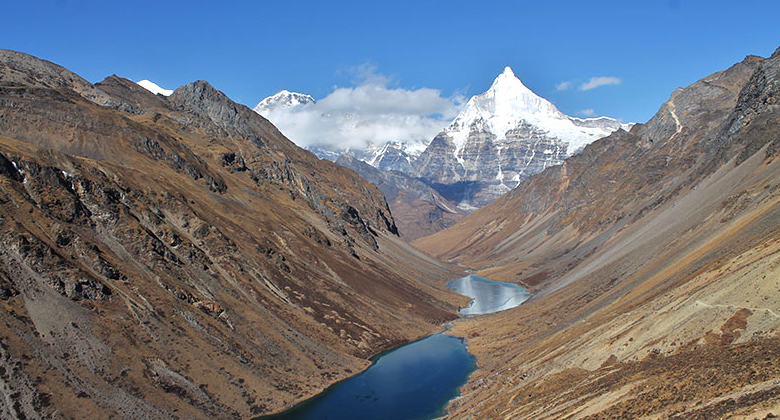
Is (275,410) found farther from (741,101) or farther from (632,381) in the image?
(741,101)

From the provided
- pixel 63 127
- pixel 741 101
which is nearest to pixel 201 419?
pixel 63 127

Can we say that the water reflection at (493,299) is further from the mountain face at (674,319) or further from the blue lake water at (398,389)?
the blue lake water at (398,389)

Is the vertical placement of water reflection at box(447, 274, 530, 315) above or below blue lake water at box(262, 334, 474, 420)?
above

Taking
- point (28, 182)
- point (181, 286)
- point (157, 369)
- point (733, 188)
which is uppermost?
point (28, 182)

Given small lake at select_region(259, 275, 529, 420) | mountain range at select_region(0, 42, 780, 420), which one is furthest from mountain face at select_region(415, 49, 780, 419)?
small lake at select_region(259, 275, 529, 420)

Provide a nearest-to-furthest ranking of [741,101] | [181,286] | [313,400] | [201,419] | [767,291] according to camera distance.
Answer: [767,291] → [201,419] → [313,400] → [181,286] → [741,101]

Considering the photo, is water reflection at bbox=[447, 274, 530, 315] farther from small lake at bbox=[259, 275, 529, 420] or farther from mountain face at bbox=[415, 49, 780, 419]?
small lake at bbox=[259, 275, 529, 420]

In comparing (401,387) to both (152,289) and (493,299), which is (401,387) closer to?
(152,289)
